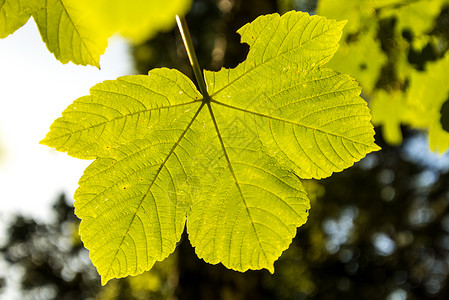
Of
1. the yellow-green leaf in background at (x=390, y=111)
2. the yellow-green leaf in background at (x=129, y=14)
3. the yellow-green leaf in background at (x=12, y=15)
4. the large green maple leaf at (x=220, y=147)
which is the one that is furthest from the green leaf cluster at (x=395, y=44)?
the yellow-green leaf in background at (x=129, y=14)

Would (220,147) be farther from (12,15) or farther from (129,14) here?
(129,14)

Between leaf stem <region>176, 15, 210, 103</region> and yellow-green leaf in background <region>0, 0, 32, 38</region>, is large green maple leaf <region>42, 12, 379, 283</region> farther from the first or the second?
yellow-green leaf in background <region>0, 0, 32, 38</region>

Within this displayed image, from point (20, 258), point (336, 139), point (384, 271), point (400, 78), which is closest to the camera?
point (336, 139)

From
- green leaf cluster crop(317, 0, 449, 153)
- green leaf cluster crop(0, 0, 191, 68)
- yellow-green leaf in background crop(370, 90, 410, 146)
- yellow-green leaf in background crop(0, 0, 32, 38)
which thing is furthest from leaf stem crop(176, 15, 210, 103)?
yellow-green leaf in background crop(370, 90, 410, 146)

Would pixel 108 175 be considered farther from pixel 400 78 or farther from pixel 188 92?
pixel 400 78

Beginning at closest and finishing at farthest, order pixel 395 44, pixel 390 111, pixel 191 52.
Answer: pixel 191 52 < pixel 395 44 < pixel 390 111

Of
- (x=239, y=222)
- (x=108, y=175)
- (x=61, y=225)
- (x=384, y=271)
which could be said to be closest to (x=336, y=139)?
(x=239, y=222)

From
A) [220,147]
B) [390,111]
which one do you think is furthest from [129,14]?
[390,111]

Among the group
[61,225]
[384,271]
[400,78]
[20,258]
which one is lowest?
[384,271]
